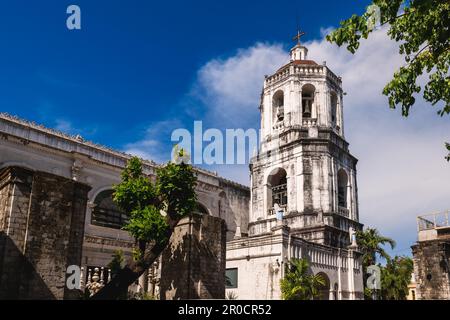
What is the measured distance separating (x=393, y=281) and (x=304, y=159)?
1075 cm

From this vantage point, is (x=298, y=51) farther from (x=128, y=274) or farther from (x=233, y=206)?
(x=128, y=274)

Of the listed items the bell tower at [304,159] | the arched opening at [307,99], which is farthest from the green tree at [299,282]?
the arched opening at [307,99]

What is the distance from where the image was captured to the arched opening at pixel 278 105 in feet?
109

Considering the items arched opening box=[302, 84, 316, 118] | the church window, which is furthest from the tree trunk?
arched opening box=[302, 84, 316, 118]

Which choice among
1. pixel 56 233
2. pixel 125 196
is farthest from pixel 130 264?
pixel 56 233

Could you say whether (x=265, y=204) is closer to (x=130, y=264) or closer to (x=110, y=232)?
(x=110, y=232)

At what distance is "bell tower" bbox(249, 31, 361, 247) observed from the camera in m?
29.1

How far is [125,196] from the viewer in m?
16.5

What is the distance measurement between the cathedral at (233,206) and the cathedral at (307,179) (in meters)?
0.07

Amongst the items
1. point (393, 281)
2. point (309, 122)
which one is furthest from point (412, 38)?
point (393, 281)

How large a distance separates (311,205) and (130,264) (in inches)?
645

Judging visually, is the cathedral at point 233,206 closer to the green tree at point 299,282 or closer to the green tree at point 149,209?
the green tree at point 299,282

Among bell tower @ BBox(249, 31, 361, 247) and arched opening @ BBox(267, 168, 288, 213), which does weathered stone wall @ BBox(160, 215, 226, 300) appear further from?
arched opening @ BBox(267, 168, 288, 213)

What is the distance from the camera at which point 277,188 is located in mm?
32281
